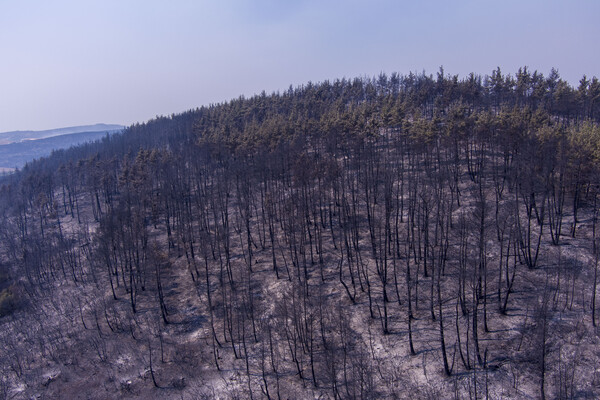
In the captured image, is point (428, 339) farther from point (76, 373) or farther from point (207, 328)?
point (76, 373)

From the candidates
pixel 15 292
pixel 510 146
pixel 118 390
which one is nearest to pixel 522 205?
pixel 510 146

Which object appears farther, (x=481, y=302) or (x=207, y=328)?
(x=207, y=328)

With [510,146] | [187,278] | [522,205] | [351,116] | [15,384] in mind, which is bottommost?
[15,384]

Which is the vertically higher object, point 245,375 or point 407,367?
point 407,367

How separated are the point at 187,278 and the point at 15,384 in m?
21.2

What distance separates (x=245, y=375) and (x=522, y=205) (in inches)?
1687

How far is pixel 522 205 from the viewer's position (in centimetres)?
4909

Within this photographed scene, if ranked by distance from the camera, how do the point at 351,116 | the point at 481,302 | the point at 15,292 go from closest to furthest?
the point at 481,302 → the point at 15,292 → the point at 351,116

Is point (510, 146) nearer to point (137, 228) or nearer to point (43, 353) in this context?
point (137, 228)

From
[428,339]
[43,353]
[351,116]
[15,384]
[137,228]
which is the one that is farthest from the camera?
[351,116]

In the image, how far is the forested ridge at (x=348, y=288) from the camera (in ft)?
88.5

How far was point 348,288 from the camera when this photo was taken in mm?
40469

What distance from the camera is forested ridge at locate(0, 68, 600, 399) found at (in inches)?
1062

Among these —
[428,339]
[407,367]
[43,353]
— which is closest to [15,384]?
[43,353]
